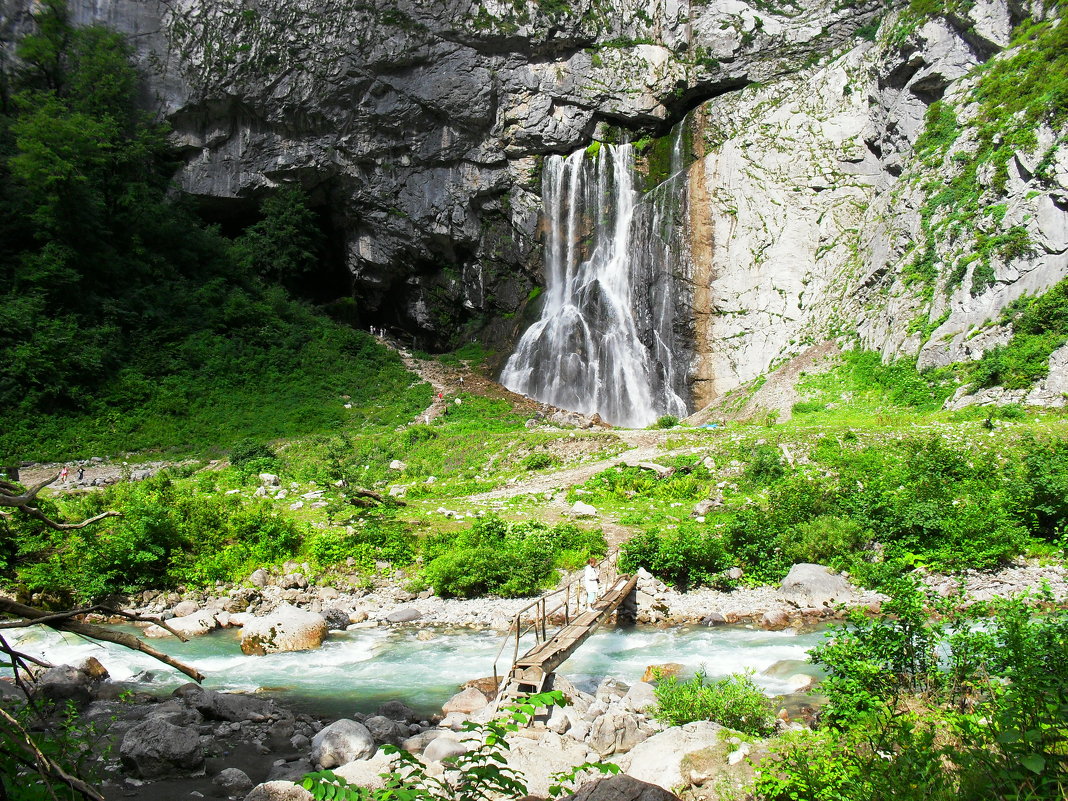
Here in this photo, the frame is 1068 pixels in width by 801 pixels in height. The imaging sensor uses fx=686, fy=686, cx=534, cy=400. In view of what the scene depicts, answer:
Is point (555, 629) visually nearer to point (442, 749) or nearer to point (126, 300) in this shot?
point (442, 749)

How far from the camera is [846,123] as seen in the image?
105 feet

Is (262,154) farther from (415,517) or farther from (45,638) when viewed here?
(45,638)

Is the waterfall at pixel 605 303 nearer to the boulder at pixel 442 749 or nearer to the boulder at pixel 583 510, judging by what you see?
the boulder at pixel 583 510

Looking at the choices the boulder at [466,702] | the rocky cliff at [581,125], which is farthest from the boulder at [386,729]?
the rocky cliff at [581,125]

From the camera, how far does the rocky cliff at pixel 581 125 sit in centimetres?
2867

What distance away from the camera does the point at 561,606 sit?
11.4m

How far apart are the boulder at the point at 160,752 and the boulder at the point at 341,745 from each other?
3.89ft

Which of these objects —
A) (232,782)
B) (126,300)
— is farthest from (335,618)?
(126,300)

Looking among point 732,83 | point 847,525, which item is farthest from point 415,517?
point 732,83

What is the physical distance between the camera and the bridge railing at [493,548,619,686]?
33.7 ft

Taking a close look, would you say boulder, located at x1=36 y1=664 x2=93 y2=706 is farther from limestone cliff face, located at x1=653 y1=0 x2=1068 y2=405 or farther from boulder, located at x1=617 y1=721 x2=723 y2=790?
limestone cliff face, located at x1=653 y1=0 x2=1068 y2=405

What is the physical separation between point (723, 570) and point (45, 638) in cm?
1162

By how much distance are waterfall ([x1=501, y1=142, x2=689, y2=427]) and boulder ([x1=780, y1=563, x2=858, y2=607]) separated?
61.2 ft

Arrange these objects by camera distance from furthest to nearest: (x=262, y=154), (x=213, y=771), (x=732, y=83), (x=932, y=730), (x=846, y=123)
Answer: (x=262, y=154) < (x=732, y=83) < (x=846, y=123) < (x=213, y=771) < (x=932, y=730)
